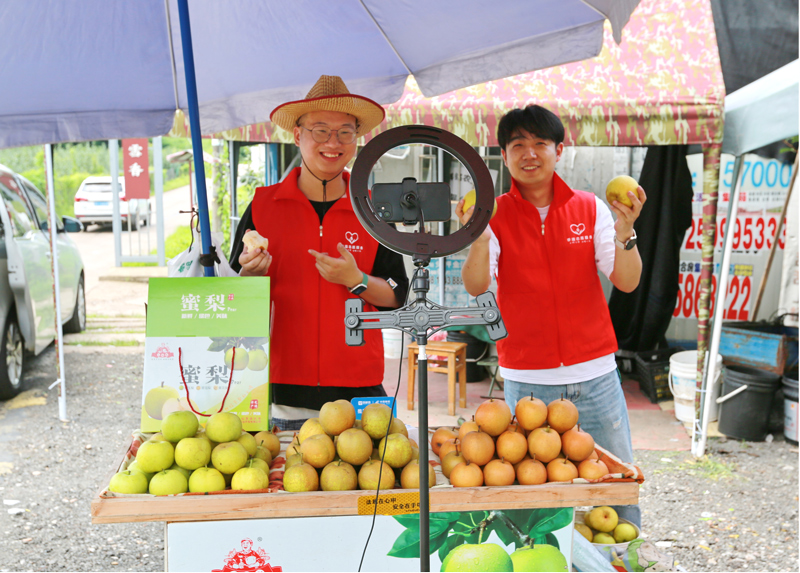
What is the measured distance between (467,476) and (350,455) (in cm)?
30

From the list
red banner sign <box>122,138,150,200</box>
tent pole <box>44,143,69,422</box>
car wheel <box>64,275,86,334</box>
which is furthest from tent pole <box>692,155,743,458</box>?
red banner sign <box>122,138,150,200</box>

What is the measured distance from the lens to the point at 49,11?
76.9 inches

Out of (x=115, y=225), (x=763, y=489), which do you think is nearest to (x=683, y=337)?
(x=763, y=489)

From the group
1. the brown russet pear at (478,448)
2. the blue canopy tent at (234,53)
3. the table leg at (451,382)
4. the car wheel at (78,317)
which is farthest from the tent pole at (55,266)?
the brown russet pear at (478,448)

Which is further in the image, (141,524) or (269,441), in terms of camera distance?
(141,524)

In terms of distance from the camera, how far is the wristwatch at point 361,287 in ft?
6.45

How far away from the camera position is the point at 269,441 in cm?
178

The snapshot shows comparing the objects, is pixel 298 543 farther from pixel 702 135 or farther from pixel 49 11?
pixel 702 135

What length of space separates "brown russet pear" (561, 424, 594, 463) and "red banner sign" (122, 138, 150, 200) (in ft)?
35.8

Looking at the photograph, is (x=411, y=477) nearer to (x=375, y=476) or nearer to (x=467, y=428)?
(x=375, y=476)

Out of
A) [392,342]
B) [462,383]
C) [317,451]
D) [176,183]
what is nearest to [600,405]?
[317,451]

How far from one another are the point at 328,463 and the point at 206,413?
0.42m

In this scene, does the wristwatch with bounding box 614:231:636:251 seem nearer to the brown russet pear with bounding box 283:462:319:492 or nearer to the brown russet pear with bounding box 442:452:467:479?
the brown russet pear with bounding box 442:452:467:479

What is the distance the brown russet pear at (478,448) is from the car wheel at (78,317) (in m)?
7.54
